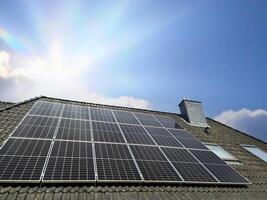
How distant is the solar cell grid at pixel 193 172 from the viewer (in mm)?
10192

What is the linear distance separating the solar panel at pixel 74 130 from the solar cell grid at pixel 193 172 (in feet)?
12.6

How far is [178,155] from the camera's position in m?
11.7

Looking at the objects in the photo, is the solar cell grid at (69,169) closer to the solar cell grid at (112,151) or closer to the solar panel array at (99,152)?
the solar panel array at (99,152)

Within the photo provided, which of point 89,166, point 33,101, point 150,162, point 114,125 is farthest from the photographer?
point 33,101

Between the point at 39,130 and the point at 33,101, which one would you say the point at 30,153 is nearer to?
the point at 39,130

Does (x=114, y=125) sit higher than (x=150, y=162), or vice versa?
(x=114, y=125)

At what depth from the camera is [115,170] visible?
9242 millimetres

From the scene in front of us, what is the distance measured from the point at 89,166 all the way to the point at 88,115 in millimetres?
5716

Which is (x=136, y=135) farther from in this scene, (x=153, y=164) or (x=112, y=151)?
(x=153, y=164)

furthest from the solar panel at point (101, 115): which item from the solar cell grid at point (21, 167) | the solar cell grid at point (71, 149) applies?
the solar cell grid at point (21, 167)

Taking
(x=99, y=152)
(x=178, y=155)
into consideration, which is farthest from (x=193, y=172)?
(x=99, y=152)

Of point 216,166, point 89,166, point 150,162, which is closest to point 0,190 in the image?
point 89,166

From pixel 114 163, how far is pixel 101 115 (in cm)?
559

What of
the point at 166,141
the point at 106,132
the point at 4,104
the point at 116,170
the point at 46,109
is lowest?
the point at 116,170
